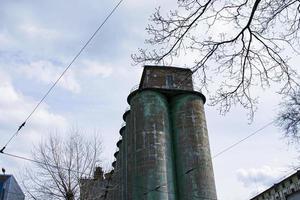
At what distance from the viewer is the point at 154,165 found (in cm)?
2577

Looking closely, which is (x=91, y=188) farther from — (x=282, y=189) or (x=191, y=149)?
(x=282, y=189)

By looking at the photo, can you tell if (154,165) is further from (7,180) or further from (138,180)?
(7,180)

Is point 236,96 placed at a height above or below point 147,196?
below

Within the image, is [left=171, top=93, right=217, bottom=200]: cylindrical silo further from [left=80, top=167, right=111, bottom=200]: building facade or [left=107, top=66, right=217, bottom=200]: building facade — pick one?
[left=80, top=167, right=111, bottom=200]: building facade

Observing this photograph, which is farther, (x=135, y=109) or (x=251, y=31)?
(x=135, y=109)

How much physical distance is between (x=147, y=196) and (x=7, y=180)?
1489 cm

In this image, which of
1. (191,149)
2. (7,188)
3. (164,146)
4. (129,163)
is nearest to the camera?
(164,146)

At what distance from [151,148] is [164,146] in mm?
1261

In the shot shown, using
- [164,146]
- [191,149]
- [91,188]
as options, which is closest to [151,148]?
[164,146]

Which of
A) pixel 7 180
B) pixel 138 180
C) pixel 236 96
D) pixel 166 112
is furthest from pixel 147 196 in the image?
pixel 236 96

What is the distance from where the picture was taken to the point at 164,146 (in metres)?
27.2

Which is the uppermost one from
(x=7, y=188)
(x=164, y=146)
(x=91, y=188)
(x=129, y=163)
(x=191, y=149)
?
(x=164, y=146)

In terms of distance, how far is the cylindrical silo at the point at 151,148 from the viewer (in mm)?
25266

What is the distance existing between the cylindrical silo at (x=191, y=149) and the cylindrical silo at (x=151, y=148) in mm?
726
